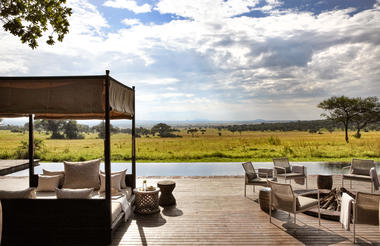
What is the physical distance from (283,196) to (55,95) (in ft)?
12.5

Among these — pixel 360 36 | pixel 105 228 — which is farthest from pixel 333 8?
pixel 105 228

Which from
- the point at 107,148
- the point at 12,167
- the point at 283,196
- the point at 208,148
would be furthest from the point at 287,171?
the point at 208,148

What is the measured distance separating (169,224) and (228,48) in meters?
10.9

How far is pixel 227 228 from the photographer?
3.98 meters

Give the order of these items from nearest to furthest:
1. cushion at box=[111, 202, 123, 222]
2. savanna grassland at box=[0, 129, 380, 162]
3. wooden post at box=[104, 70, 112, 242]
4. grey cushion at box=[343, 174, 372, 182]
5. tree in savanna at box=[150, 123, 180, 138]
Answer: wooden post at box=[104, 70, 112, 242] < cushion at box=[111, 202, 123, 222] < grey cushion at box=[343, 174, 372, 182] < savanna grassland at box=[0, 129, 380, 162] < tree in savanna at box=[150, 123, 180, 138]

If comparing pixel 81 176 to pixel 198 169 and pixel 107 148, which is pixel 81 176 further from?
pixel 198 169

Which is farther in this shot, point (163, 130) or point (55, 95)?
point (163, 130)

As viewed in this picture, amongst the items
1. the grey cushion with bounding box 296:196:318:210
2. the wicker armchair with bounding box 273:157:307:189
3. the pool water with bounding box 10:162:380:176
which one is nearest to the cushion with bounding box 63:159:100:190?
the grey cushion with bounding box 296:196:318:210

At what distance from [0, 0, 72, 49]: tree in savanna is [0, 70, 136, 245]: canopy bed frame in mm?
726

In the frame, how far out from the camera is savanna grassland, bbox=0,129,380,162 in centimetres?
1650

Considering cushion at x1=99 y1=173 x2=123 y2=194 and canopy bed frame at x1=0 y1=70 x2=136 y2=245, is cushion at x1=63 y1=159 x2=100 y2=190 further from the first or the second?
canopy bed frame at x1=0 y1=70 x2=136 y2=245

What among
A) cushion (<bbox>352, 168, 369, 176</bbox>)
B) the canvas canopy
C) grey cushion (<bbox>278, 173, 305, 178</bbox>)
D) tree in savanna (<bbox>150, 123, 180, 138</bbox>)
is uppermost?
the canvas canopy

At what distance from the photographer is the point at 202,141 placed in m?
24.8

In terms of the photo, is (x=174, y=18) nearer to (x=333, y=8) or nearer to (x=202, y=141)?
(x=333, y=8)
